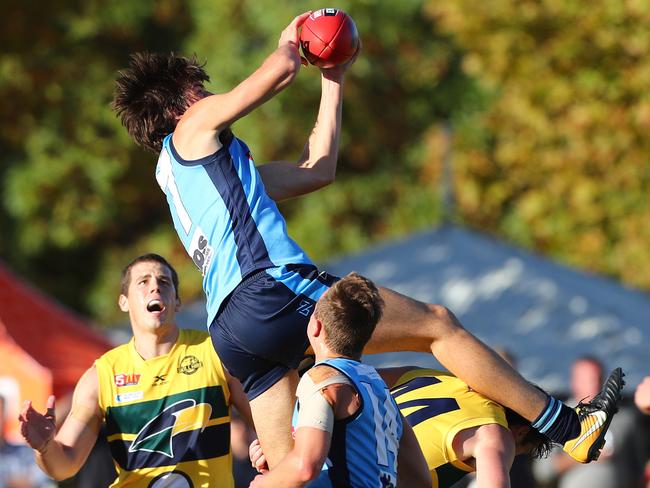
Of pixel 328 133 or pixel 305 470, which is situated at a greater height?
pixel 328 133

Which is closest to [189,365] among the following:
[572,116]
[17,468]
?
A: [17,468]

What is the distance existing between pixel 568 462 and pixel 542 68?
874cm

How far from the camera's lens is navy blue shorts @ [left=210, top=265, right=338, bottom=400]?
16.2 ft

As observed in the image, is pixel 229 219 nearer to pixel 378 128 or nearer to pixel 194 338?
pixel 194 338

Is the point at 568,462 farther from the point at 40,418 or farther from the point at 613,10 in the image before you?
the point at 613,10

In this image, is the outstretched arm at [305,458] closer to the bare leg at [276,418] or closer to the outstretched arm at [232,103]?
the bare leg at [276,418]

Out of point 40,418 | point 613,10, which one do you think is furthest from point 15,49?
point 40,418

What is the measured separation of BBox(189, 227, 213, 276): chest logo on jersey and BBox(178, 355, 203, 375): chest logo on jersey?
1238 millimetres

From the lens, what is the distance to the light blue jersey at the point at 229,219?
502cm

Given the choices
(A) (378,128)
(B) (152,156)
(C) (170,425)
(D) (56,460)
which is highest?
(B) (152,156)

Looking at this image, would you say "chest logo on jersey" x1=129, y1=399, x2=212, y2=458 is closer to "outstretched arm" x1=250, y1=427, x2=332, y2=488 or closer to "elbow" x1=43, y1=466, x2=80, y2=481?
"elbow" x1=43, y1=466, x2=80, y2=481

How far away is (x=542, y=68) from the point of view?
17984 millimetres

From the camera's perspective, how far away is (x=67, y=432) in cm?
611

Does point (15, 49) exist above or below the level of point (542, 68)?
above
